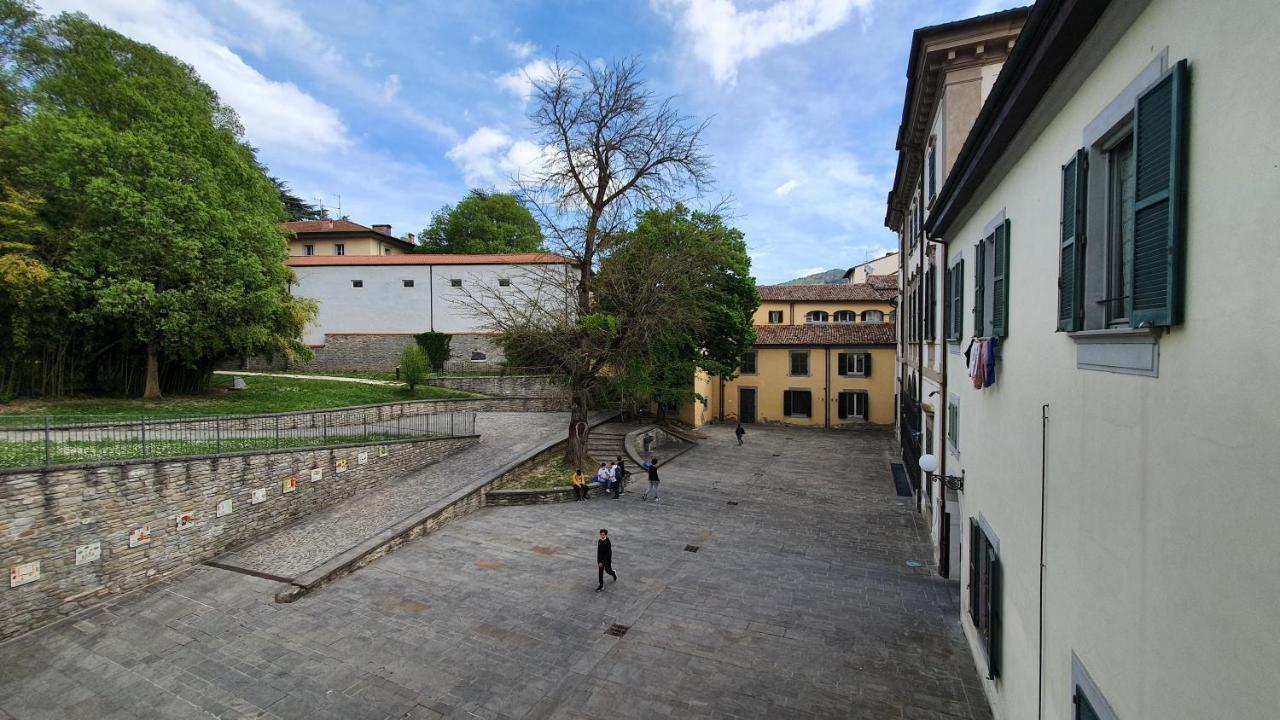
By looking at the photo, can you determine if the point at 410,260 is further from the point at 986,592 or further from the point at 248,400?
the point at 986,592

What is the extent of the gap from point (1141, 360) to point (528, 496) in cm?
1554

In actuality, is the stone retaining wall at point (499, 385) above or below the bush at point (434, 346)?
below

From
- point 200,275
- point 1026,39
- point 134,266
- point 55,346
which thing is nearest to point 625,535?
point 1026,39

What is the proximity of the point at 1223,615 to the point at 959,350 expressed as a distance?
25.7 ft

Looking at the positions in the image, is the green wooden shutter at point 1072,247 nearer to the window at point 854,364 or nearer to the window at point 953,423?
the window at point 953,423

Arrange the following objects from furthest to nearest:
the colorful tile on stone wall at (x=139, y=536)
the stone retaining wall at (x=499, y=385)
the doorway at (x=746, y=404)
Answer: the doorway at (x=746, y=404), the stone retaining wall at (x=499, y=385), the colorful tile on stone wall at (x=139, y=536)

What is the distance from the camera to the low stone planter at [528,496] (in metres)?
16.5

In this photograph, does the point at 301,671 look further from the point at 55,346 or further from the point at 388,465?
the point at 55,346

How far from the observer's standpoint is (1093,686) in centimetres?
385

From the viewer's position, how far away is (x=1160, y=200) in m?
2.93

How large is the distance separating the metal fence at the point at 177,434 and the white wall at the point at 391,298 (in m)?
15.2

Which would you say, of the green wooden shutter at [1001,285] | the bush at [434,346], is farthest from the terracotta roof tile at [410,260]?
the green wooden shutter at [1001,285]

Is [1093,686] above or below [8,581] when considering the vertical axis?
above

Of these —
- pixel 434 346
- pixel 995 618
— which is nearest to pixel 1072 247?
pixel 995 618
